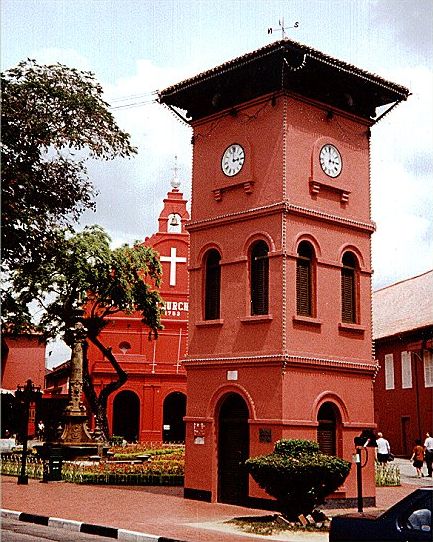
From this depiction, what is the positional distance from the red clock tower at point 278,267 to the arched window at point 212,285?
4 cm

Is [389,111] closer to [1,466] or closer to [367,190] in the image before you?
[367,190]

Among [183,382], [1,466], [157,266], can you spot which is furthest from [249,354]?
[183,382]

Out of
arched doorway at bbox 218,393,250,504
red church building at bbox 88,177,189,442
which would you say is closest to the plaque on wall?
arched doorway at bbox 218,393,250,504

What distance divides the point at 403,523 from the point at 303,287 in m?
10.4

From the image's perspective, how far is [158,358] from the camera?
143 ft

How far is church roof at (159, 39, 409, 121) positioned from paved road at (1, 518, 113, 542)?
35.1ft

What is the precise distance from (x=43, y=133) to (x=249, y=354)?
6676mm

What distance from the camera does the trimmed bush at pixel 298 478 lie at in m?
14.8

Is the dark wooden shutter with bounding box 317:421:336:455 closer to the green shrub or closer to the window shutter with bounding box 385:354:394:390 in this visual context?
the green shrub

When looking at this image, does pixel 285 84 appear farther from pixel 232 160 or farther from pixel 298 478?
pixel 298 478

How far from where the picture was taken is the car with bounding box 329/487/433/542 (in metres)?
8.62

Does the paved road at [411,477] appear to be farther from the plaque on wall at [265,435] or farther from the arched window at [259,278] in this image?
the arched window at [259,278]

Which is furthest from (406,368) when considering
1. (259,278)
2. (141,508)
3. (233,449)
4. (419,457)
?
(141,508)

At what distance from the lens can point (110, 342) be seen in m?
43.4
